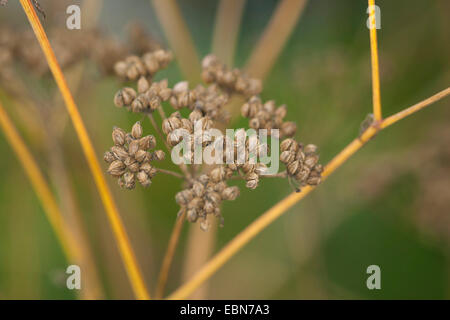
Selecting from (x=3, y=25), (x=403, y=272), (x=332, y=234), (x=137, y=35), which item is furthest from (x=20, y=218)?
(x=403, y=272)

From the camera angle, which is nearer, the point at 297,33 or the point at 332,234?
the point at 332,234

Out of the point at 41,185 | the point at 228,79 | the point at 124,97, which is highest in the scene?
the point at 228,79

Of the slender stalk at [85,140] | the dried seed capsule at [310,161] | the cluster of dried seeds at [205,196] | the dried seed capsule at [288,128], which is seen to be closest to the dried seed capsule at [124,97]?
the slender stalk at [85,140]

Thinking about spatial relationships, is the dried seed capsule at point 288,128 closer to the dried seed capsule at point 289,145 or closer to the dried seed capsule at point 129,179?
the dried seed capsule at point 289,145

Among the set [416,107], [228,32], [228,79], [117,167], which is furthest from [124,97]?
[228,32]

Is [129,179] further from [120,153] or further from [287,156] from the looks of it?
[287,156]
